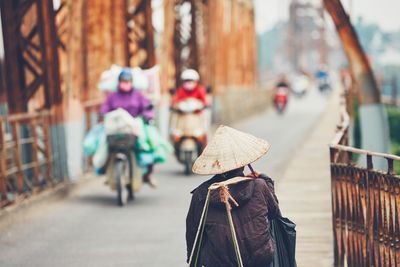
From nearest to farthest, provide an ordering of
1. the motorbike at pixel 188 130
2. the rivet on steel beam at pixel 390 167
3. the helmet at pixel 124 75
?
1. the rivet on steel beam at pixel 390 167
2. the helmet at pixel 124 75
3. the motorbike at pixel 188 130

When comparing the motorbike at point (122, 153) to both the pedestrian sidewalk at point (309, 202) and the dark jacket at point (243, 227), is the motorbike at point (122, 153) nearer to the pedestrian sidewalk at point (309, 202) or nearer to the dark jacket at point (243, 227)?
the pedestrian sidewalk at point (309, 202)

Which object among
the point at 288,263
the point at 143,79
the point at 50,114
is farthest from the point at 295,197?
the point at 288,263

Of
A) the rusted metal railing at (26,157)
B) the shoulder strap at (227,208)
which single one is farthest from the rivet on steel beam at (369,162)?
the rusted metal railing at (26,157)

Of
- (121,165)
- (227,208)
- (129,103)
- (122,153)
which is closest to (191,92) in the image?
(129,103)

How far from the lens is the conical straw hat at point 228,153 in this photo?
Answer: 19.3 feet

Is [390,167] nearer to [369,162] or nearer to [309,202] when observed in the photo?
[369,162]

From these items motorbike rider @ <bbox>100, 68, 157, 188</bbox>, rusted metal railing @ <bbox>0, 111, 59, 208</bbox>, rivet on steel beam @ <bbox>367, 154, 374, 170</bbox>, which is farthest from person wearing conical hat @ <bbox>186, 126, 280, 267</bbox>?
motorbike rider @ <bbox>100, 68, 157, 188</bbox>

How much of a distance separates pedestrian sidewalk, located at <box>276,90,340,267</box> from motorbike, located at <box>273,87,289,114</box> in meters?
19.5

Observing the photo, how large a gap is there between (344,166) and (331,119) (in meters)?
25.2

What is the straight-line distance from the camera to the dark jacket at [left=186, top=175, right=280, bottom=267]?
228 inches

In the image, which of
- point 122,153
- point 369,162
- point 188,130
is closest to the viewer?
point 369,162

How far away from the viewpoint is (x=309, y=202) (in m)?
12.4

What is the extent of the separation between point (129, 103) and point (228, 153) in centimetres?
751

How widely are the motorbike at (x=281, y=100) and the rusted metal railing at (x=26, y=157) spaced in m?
26.4
